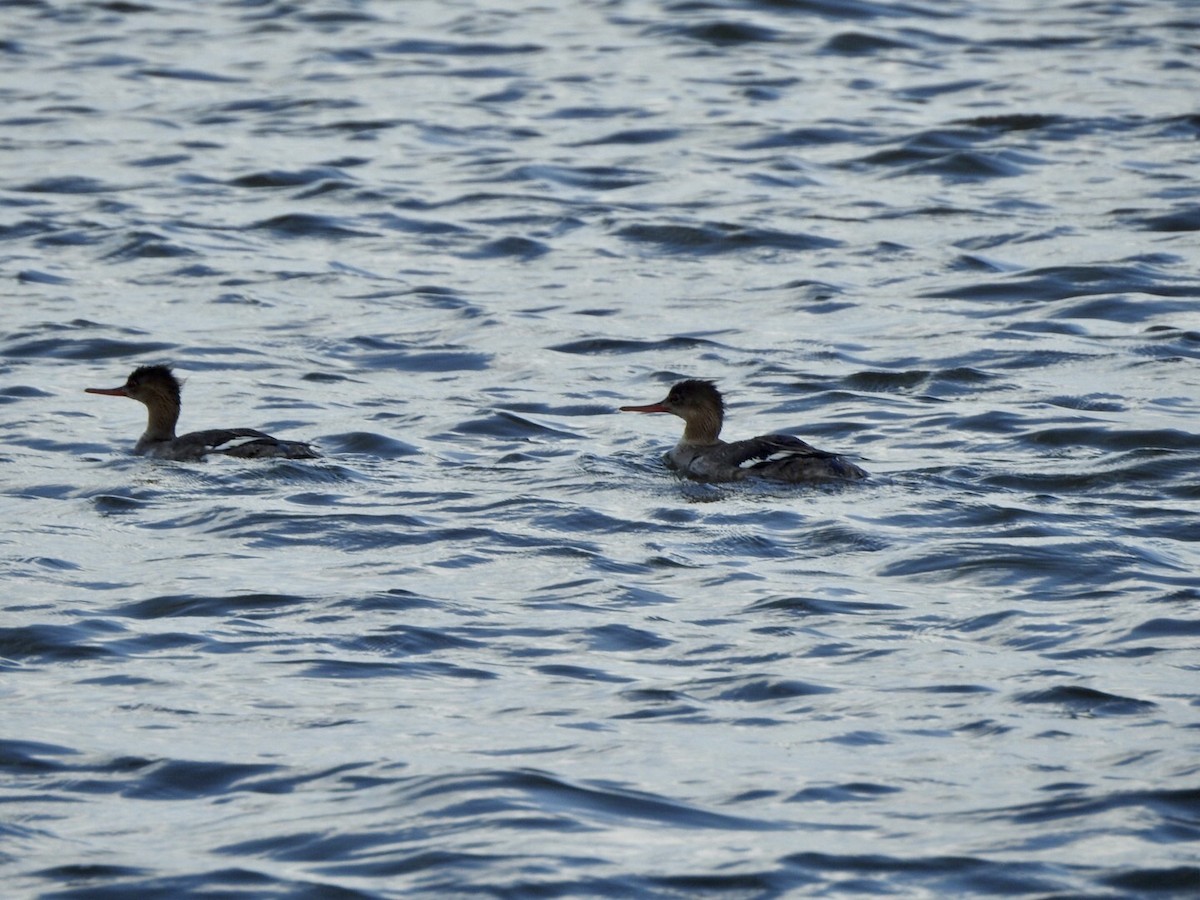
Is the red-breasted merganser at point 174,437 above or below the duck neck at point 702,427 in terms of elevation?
above

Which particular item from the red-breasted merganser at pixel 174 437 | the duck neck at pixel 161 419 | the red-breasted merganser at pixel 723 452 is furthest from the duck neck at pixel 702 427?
the duck neck at pixel 161 419

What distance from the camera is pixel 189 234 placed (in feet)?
59.7

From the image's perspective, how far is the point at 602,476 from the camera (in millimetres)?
12156

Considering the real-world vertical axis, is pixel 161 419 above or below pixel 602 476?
above

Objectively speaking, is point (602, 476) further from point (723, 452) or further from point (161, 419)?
point (161, 419)

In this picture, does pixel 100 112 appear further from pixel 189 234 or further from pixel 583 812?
pixel 583 812

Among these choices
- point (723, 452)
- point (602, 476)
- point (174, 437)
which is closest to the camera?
point (602, 476)

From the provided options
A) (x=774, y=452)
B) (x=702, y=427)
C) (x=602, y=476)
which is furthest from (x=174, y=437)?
(x=774, y=452)

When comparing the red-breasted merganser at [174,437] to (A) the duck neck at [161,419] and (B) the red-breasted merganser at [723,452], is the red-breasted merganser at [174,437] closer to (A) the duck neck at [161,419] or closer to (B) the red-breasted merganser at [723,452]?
(A) the duck neck at [161,419]

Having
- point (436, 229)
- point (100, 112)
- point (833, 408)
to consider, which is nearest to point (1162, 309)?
point (833, 408)

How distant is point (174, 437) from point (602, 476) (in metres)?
2.57

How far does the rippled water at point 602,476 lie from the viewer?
24.2 ft

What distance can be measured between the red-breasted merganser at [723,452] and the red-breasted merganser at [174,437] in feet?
6.71

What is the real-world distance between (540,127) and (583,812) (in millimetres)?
15456
